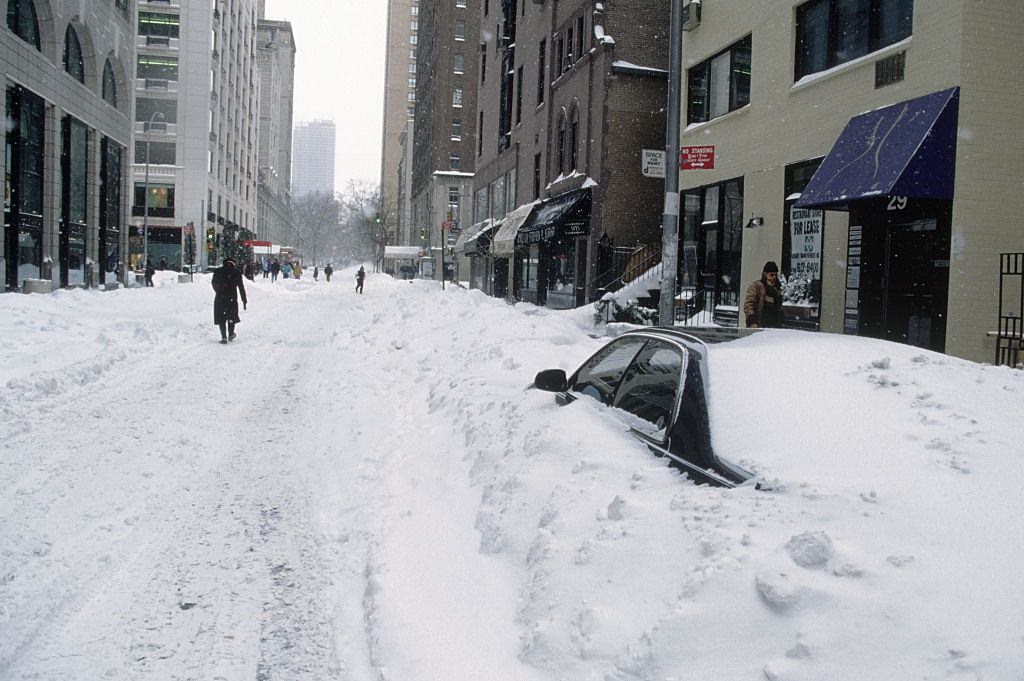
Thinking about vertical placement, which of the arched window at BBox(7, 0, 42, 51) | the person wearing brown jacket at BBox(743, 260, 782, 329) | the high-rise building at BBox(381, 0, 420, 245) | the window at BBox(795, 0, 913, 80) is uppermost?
the high-rise building at BBox(381, 0, 420, 245)

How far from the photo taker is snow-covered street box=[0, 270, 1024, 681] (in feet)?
8.35

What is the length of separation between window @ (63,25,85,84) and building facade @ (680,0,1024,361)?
20.9 m

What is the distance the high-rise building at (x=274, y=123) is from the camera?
120 m

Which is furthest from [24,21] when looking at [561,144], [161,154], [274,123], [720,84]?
[274,123]

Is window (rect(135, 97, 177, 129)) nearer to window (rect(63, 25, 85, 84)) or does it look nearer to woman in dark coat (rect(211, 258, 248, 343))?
window (rect(63, 25, 85, 84))

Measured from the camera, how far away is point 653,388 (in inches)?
185

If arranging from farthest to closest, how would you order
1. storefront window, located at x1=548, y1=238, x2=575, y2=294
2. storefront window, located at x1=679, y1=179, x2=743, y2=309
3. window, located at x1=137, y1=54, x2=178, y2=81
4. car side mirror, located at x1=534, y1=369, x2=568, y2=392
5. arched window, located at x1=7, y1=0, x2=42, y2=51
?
window, located at x1=137, y1=54, x2=178, y2=81 < storefront window, located at x1=548, y1=238, x2=575, y2=294 < arched window, located at x1=7, y1=0, x2=42, y2=51 < storefront window, located at x1=679, y1=179, x2=743, y2=309 < car side mirror, located at x1=534, y1=369, x2=568, y2=392

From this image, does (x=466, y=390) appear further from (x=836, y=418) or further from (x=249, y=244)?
(x=249, y=244)

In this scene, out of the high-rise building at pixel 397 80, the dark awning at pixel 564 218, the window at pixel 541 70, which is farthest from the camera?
the high-rise building at pixel 397 80

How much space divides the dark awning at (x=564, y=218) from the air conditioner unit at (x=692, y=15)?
7.43 m

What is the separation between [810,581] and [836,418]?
110 centimetres

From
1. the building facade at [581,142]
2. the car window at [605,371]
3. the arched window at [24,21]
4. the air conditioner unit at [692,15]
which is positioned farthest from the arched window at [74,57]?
the car window at [605,371]

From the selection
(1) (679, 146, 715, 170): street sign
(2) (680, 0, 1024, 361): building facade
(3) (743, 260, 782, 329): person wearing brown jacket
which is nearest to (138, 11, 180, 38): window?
(2) (680, 0, 1024, 361): building facade

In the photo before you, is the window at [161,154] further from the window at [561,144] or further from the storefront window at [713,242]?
the storefront window at [713,242]
